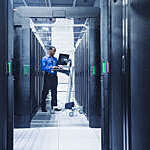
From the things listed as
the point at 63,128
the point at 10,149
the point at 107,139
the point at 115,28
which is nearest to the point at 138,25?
the point at 115,28

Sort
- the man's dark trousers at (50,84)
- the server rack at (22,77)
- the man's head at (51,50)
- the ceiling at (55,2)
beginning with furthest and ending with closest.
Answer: the ceiling at (55,2) < the man's dark trousers at (50,84) < the man's head at (51,50) < the server rack at (22,77)

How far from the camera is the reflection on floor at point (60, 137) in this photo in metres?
3.26

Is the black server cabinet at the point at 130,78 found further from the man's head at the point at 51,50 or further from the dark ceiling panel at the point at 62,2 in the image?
the dark ceiling panel at the point at 62,2

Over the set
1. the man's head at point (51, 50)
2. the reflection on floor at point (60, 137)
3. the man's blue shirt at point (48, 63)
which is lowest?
the reflection on floor at point (60, 137)

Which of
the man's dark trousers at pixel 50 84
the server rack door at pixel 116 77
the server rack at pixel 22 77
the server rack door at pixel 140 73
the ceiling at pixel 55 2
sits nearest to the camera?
the server rack door at pixel 140 73

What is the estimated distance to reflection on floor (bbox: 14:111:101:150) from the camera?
3256 mm

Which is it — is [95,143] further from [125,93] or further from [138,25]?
[138,25]

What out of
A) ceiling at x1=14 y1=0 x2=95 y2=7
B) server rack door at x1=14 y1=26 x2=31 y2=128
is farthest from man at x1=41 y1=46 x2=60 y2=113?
ceiling at x1=14 y1=0 x2=95 y2=7

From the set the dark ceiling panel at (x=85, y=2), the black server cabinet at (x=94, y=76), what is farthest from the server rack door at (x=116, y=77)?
the dark ceiling panel at (x=85, y=2)

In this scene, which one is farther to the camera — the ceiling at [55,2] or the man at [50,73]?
the ceiling at [55,2]

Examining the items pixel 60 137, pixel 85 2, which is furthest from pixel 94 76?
pixel 85 2

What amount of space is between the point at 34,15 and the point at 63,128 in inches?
79.8

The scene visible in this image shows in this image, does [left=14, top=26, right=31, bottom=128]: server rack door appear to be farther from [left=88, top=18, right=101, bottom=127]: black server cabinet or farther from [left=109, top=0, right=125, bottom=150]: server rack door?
[left=109, top=0, right=125, bottom=150]: server rack door

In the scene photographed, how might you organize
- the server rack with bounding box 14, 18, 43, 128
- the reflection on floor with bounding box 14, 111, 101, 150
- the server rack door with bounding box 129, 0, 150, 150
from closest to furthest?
the server rack door with bounding box 129, 0, 150, 150 → the reflection on floor with bounding box 14, 111, 101, 150 → the server rack with bounding box 14, 18, 43, 128
